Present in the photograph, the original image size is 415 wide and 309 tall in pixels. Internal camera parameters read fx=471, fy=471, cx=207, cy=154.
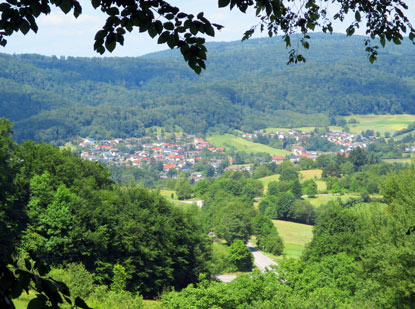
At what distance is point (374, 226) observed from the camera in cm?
3120

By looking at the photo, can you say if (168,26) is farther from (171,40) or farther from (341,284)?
(341,284)

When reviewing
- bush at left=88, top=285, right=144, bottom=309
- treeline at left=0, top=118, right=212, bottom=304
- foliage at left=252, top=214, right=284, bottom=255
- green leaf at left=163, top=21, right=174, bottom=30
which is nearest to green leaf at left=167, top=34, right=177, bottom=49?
green leaf at left=163, top=21, right=174, bottom=30

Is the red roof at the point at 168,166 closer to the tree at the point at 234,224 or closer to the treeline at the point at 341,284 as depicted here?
the tree at the point at 234,224

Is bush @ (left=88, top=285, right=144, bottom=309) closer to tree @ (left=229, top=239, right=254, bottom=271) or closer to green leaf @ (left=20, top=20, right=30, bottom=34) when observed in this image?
green leaf @ (left=20, top=20, right=30, bottom=34)

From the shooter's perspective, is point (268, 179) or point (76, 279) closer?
point (76, 279)

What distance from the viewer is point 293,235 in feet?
260

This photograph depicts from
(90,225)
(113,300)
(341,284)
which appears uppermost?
(90,225)

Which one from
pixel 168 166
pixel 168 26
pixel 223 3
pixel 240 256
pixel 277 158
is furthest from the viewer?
pixel 277 158

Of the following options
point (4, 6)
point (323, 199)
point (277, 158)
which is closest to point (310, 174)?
point (323, 199)

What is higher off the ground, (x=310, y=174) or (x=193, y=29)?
(x=193, y=29)

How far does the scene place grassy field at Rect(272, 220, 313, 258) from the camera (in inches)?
2761

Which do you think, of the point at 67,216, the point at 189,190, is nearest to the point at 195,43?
the point at 67,216

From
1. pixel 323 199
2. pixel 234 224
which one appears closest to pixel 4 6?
pixel 234 224

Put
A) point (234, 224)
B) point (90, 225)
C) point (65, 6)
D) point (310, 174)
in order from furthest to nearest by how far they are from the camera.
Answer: point (310, 174)
point (234, 224)
point (90, 225)
point (65, 6)
